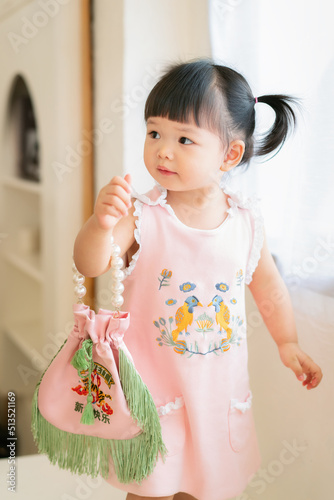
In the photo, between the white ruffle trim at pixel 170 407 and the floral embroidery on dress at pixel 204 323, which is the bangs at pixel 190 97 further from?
the white ruffle trim at pixel 170 407

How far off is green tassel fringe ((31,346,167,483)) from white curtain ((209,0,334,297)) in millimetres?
412

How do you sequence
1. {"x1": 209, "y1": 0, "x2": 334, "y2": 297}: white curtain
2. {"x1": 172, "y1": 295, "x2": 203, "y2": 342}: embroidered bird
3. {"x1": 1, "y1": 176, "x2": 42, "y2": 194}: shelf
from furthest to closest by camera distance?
{"x1": 1, "y1": 176, "x2": 42, "y2": 194}: shelf < {"x1": 209, "y1": 0, "x2": 334, "y2": 297}: white curtain < {"x1": 172, "y1": 295, "x2": 203, "y2": 342}: embroidered bird

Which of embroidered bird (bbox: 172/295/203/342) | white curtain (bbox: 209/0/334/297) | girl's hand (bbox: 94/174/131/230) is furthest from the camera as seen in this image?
white curtain (bbox: 209/0/334/297)

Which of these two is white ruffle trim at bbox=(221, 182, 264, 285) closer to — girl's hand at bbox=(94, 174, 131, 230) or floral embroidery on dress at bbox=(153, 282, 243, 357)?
floral embroidery on dress at bbox=(153, 282, 243, 357)

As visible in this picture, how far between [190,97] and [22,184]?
1.30m

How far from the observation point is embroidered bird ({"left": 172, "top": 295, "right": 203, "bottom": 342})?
82 centimetres

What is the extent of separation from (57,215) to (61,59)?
448 mm

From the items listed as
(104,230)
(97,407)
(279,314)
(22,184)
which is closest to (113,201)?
(104,230)

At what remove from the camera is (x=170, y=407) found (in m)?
0.84

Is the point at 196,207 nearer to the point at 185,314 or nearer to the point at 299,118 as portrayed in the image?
the point at 185,314

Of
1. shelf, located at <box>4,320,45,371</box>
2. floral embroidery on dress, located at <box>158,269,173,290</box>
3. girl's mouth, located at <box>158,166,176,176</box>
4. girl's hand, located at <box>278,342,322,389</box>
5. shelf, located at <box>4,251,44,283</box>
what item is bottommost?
shelf, located at <box>4,320,45,371</box>

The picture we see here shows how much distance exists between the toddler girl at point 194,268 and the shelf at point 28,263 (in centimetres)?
113

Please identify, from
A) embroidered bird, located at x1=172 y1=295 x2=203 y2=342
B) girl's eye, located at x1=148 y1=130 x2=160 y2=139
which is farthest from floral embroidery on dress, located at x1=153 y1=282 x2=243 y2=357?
girl's eye, located at x1=148 y1=130 x2=160 y2=139

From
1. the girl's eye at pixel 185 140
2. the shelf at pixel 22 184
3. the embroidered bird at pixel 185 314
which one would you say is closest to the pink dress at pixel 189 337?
the embroidered bird at pixel 185 314
